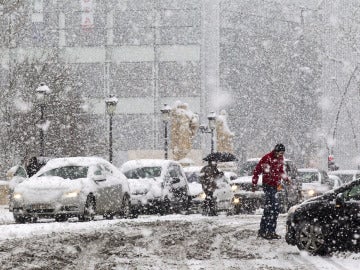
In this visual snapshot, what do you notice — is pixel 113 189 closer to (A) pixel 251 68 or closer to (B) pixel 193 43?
(B) pixel 193 43

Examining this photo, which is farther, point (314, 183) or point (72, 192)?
point (314, 183)

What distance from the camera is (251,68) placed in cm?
8512

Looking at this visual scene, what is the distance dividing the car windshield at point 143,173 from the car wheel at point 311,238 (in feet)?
41.3

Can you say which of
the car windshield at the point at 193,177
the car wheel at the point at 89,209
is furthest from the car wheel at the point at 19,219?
the car windshield at the point at 193,177

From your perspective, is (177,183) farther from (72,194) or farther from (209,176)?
(72,194)

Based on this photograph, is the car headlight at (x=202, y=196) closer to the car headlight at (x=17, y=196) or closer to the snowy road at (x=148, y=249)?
the car headlight at (x=17, y=196)

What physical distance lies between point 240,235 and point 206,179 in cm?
899

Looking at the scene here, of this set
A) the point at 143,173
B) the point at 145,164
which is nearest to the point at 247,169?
the point at 145,164

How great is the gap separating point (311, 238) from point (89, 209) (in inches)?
333

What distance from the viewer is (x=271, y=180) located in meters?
15.8

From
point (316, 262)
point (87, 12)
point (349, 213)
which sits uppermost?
point (87, 12)

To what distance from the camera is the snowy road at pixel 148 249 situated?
1079cm

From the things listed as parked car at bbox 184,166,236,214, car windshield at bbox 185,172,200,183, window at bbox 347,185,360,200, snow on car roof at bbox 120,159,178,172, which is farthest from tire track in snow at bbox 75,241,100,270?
car windshield at bbox 185,172,200,183

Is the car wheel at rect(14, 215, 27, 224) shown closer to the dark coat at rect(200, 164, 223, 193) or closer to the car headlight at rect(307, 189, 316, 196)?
the dark coat at rect(200, 164, 223, 193)
